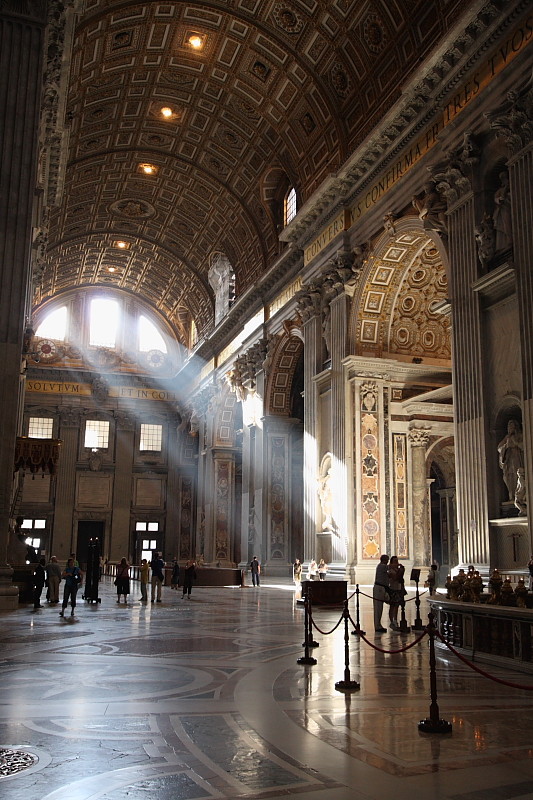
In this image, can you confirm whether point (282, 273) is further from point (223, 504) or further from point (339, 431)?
point (223, 504)

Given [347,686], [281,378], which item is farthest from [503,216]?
[281,378]

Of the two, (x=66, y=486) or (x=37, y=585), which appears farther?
(x=66, y=486)

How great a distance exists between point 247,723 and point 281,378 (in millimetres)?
21872

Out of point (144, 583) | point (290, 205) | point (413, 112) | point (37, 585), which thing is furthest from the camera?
point (290, 205)

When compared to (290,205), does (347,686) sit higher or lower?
lower

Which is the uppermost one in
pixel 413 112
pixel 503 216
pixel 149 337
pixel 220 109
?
pixel 220 109

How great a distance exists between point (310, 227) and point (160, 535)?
22388 mm

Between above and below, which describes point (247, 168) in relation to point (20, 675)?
above

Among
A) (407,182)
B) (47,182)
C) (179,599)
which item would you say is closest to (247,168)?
(47,182)

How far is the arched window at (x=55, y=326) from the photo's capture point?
39.1m

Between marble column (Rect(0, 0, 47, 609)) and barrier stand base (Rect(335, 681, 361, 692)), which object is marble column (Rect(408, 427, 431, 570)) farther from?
barrier stand base (Rect(335, 681, 361, 692))

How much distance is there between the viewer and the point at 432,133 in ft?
53.0

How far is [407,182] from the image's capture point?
17.1 meters

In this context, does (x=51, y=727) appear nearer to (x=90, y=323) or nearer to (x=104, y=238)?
(x=104, y=238)
